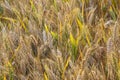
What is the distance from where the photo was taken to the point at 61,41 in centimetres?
155

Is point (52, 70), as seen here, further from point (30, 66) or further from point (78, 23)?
point (78, 23)

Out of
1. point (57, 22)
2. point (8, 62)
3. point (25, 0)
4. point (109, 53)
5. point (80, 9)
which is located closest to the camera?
point (109, 53)

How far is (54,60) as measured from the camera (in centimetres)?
147

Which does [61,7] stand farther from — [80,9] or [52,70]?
[52,70]

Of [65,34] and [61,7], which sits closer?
[65,34]

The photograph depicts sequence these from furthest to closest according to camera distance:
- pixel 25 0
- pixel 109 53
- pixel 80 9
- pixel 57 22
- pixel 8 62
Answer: pixel 25 0 → pixel 80 9 → pixel 57 22 → pixel 8 62 → pixel 109 53

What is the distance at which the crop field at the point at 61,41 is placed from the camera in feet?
4.33

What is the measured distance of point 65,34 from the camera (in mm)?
1578

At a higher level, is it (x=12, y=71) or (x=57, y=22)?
(x=57, y=22)

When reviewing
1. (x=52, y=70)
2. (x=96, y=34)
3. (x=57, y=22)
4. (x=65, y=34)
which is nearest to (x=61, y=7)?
(x=57, y=22)

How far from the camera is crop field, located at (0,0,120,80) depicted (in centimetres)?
132

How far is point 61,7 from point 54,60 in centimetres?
41

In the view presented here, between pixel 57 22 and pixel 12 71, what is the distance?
42cm

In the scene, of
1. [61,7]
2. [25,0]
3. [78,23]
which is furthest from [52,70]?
[25,0]
